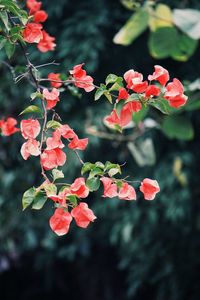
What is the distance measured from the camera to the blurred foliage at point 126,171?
2480 mm

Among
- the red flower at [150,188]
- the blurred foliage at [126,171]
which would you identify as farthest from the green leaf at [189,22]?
the red flower at [150,188]

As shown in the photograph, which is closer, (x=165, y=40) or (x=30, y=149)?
(x=30, y=149)

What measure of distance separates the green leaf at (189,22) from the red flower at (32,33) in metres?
0.76

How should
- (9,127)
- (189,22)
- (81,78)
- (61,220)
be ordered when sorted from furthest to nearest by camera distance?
(189,22)
(9,127)
(81,78)
(61,220)

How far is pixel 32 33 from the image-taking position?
0.88 m

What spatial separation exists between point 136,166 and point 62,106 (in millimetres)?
472

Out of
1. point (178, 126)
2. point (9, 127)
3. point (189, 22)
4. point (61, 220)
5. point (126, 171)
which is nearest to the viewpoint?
point (61, 220)

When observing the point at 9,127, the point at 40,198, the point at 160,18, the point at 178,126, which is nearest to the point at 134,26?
the point at 160,18

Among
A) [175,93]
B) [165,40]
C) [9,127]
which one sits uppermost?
[175,93]

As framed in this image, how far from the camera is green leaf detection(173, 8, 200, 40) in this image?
154cm

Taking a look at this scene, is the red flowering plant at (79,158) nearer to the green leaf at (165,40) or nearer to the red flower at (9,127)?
the red flower at (9,127)

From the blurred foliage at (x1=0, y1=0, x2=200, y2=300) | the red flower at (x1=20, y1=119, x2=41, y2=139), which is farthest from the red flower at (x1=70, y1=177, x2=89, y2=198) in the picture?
the blurred foliage at (x1=0, y1=0, x2=200, y2=300)

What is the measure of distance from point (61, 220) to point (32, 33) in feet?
1.11

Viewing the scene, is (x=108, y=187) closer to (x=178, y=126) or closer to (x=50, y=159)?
(x=50, y=159)
